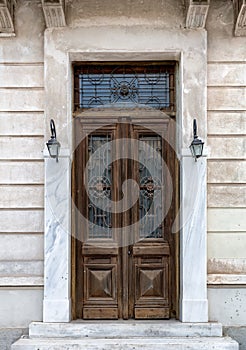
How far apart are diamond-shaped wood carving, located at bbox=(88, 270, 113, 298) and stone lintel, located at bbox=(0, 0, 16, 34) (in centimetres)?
348

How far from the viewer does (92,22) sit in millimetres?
7539

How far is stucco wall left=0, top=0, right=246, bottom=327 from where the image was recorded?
744 centimetres

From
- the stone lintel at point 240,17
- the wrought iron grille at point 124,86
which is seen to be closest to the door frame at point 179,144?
the wrought iron grille at point 124,86

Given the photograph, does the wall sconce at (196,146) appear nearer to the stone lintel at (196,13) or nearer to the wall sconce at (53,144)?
the stone lintel at (196,13)

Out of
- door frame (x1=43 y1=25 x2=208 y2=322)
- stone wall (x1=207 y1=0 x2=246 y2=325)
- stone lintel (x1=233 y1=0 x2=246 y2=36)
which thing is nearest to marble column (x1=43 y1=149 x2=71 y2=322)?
door frame (x1=43 y1=25 x2=208 y2=322)

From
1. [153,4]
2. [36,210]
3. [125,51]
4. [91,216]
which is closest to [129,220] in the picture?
[91,216]

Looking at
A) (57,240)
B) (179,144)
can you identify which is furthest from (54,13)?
(57,240)

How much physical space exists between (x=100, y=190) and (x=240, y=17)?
294 cm

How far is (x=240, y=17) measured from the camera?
7.36 m

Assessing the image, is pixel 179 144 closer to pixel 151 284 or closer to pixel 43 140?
pixel 43 140

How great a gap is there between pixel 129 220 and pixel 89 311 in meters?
1.34

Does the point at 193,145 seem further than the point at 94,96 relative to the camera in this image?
No

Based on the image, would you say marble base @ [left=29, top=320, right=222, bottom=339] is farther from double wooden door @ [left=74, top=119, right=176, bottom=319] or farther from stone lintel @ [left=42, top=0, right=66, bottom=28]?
stone lintel @ [left=42, top=0, right=66, bottom=28]

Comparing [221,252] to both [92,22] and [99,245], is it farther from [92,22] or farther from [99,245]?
[92,22]
